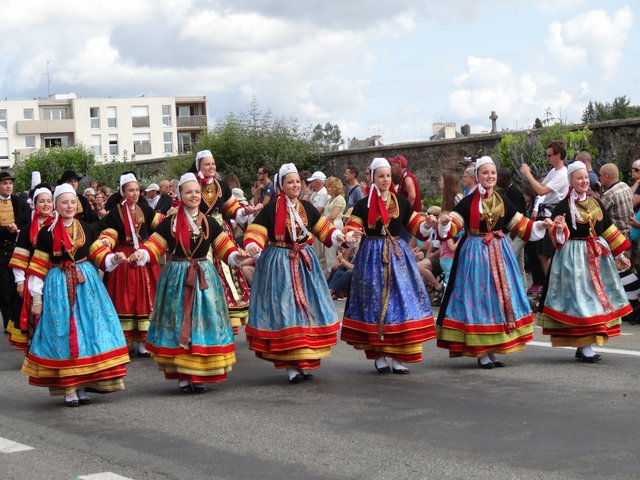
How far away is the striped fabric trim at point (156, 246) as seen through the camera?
9.81 meters

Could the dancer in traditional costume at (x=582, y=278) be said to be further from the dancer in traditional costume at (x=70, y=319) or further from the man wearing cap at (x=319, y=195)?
the man wearing cap at (x=319, y=195)

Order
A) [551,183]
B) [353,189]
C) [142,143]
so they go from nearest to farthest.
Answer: [551,183]
[353,189]
[142,143]

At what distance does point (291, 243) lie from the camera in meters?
10.2

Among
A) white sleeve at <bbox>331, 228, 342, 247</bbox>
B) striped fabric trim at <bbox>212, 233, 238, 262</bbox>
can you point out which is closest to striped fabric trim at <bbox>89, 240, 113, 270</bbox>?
striped fabric trim at <bbox>212, 233, 238, 262</bbox>

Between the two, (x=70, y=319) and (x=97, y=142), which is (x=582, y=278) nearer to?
(x=70, y=319)

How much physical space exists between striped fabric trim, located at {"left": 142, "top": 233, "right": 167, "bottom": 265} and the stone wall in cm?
962

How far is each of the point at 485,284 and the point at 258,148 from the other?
16724 millimetres

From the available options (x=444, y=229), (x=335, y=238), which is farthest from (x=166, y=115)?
(x=444, y=229)

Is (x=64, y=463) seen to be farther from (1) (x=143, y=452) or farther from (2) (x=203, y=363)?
(2) (x=203, y=363)

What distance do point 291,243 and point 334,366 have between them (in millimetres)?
1443

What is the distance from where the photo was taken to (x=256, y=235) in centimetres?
1008

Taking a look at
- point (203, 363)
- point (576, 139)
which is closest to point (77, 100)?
point (576, 139)

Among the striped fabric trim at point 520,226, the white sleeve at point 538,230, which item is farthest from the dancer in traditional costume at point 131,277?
the white sleeve at point 538,230

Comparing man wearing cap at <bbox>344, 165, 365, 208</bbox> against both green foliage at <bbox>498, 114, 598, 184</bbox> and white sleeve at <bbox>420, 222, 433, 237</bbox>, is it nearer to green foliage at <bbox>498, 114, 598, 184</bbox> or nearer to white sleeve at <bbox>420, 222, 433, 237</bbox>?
green foliage at <bbox>498, 114, 598, 184</bbox>
